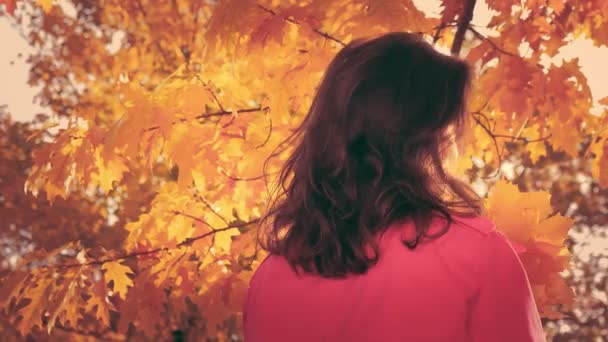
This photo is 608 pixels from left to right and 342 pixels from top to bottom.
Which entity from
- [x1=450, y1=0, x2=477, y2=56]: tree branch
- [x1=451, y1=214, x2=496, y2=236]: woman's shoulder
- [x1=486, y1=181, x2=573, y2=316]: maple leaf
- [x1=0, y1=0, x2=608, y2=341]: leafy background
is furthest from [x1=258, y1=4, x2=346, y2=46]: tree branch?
[x1=451, y1=214, x2=496, y2=236]: woman's shoulder

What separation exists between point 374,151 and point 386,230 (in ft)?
0.61

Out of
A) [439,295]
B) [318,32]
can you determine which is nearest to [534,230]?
[318,32]

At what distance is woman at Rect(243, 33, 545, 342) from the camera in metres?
1.56

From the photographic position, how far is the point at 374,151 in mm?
1732

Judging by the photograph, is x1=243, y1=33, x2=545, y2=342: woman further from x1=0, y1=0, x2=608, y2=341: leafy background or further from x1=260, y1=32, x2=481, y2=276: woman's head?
x1=0, y1=0, x2=608, y2=341: leafy background

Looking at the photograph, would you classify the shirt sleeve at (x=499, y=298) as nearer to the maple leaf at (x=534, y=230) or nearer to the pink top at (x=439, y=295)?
the pink top at (x=439, y=295)

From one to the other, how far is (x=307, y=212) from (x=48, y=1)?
253 centimetres

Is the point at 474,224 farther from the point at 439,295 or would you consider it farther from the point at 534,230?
the point at 534,230

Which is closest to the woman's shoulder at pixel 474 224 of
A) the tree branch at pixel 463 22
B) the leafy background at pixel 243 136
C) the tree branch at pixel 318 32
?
the leafy background at pixel 243 136

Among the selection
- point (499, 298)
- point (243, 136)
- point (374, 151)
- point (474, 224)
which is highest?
point (243, 136)

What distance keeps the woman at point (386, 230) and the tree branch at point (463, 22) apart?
173 centimetres

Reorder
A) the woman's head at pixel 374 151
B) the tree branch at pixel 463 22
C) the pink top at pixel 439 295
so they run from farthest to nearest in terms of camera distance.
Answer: the tree branch at pixel 463 22 < the woman's head at pixel 374 151 < the pink top at pixel 439 295

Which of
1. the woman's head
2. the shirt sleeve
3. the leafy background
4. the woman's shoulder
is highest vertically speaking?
the leafy background

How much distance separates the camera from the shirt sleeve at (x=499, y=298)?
155 centimetres
